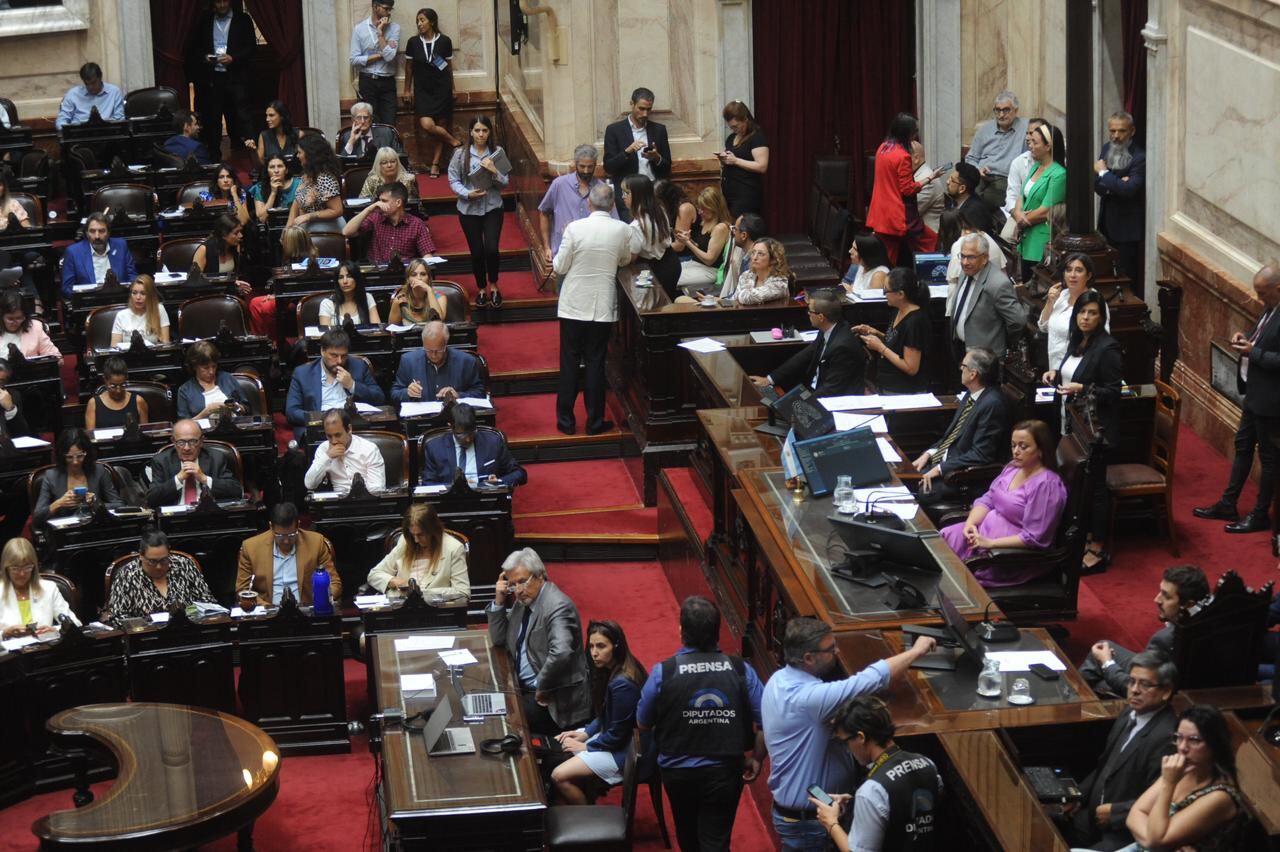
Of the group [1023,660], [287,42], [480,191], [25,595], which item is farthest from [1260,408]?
[287,42]

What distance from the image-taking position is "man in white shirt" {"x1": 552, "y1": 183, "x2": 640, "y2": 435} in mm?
11906

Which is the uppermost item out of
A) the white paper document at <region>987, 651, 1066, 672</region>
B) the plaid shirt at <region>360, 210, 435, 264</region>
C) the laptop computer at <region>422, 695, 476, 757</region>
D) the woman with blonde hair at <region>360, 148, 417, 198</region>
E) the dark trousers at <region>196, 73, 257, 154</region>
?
the dark trousers at <region>196, 73, 257, 154</region>

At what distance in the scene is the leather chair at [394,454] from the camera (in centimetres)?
1099

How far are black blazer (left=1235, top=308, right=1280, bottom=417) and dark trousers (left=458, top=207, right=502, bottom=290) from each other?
5731mm

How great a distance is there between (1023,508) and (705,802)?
7.59ft

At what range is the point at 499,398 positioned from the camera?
521 inches

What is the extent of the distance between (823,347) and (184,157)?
300 inches

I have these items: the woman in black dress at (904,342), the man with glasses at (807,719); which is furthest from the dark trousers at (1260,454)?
the man with glasses at (807,719)

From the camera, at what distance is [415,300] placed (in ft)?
41.1

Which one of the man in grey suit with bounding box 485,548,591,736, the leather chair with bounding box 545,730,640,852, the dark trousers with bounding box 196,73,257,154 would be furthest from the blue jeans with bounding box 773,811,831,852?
the dark trousers with bounding box 196,73,257,154

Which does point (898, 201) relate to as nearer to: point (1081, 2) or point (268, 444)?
point (1081, 2)

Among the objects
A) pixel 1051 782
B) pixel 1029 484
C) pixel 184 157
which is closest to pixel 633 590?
pixel 1029 484

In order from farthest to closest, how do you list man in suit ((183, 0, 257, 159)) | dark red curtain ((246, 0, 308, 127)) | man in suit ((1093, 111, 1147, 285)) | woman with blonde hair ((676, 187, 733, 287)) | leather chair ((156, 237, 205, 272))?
dark red curtain ((246, 0, 308, 127)) < man in suit ((183, 0, 257, 159)) < leather chair ((156, 237, 205, 272)) < woman with blonde hair ((676, 187, 733, 287)) < man in suit ((1093, 111, 1147, 285))

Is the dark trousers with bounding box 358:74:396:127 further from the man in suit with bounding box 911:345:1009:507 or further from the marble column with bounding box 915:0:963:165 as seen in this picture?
the man in suit with bounding box 911:345:1009:507
